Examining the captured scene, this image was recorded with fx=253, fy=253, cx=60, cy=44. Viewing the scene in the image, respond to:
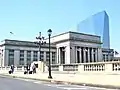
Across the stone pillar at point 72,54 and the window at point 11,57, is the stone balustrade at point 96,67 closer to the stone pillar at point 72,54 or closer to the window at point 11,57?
the window at point 11,57

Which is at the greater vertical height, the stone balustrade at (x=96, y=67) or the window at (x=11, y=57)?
the window at (x=11, y=57)

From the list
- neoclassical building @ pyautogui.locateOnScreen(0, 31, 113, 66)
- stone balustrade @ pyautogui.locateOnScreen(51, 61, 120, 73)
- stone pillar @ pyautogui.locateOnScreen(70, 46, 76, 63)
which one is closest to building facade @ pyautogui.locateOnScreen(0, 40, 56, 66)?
neoclassical building @ pyautogui.locateOnScreen(0, 31, 113, 66)

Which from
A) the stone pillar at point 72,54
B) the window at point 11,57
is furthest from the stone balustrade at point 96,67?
the stone pillar at point 72,54

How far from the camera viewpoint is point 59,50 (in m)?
125

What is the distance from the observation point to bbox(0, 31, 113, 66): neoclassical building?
114 meters

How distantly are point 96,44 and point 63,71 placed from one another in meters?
98.5

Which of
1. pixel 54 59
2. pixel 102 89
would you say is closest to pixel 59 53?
pixel 54 59

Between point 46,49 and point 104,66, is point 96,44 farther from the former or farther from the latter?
point 104,66

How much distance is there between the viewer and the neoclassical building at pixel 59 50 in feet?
373

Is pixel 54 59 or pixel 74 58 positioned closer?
pixel 74 58

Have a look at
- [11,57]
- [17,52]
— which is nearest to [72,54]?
[17,52]

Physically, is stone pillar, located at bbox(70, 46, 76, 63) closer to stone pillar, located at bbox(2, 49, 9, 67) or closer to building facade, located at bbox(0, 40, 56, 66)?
building facade, located at bbox(0, 40, 56, 66)

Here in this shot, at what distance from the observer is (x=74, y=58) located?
120 meters

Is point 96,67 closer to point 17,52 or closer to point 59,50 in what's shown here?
point 17,52
